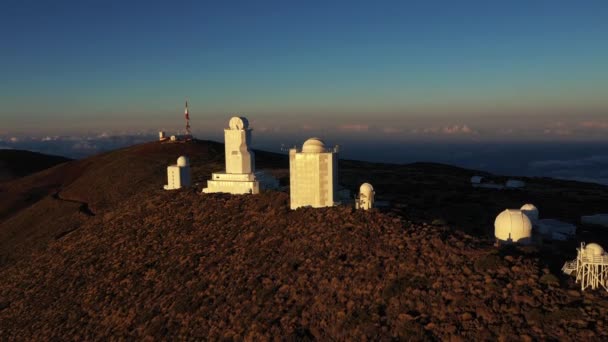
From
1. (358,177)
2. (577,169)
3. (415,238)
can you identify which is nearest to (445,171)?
(358,177)

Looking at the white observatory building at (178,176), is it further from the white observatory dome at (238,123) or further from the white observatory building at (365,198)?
the white observatory building at (365,198)

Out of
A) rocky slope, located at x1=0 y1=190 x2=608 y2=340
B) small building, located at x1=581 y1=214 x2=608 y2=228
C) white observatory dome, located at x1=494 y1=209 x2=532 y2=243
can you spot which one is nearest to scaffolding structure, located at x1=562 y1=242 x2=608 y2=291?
rocky slope, located at x1=0 y1=190 x2=608 y2=340

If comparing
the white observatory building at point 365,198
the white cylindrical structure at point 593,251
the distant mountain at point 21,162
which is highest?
the white observatory building at point 365,198

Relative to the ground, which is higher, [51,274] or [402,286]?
[402,286]

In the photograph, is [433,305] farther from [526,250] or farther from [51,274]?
[51,274]

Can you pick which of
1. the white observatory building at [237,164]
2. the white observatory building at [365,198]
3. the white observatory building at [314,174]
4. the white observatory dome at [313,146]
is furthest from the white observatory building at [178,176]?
the white observatory building at [365,198]

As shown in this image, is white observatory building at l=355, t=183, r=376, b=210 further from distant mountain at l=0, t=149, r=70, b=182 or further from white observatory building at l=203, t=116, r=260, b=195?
distant mountain at l=0, t=149, r=70, b=182

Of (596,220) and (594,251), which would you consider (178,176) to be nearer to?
(594,251)
